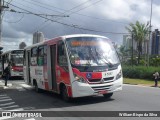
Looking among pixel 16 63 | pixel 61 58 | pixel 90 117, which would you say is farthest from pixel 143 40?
pixel 90 117

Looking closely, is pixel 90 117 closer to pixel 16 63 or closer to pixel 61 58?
pixel 61 58

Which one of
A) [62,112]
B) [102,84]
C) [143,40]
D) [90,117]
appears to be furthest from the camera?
[143,40]

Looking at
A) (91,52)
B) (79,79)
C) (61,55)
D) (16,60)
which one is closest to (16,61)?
(16,60)

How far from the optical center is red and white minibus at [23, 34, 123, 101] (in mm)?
13211

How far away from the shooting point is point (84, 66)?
13.4 m

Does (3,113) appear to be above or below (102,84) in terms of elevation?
below

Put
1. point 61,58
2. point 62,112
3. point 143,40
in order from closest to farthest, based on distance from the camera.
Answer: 1. point 62,112
2. point 61,58
3. point 143,40

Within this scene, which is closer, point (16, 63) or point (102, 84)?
point (102, 84)

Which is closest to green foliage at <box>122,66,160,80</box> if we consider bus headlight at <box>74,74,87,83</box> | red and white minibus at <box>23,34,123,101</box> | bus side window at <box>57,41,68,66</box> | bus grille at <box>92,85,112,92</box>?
red and white minibus at <box>23,34,123,101</box>

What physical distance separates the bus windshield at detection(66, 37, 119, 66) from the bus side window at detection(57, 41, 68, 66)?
373 mm

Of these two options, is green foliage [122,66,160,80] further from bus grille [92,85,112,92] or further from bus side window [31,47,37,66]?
bus grille [92,85,112,92]

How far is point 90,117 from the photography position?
10.3 metres

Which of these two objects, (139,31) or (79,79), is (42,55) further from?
(139,31)

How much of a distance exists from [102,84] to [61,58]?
225 cm
